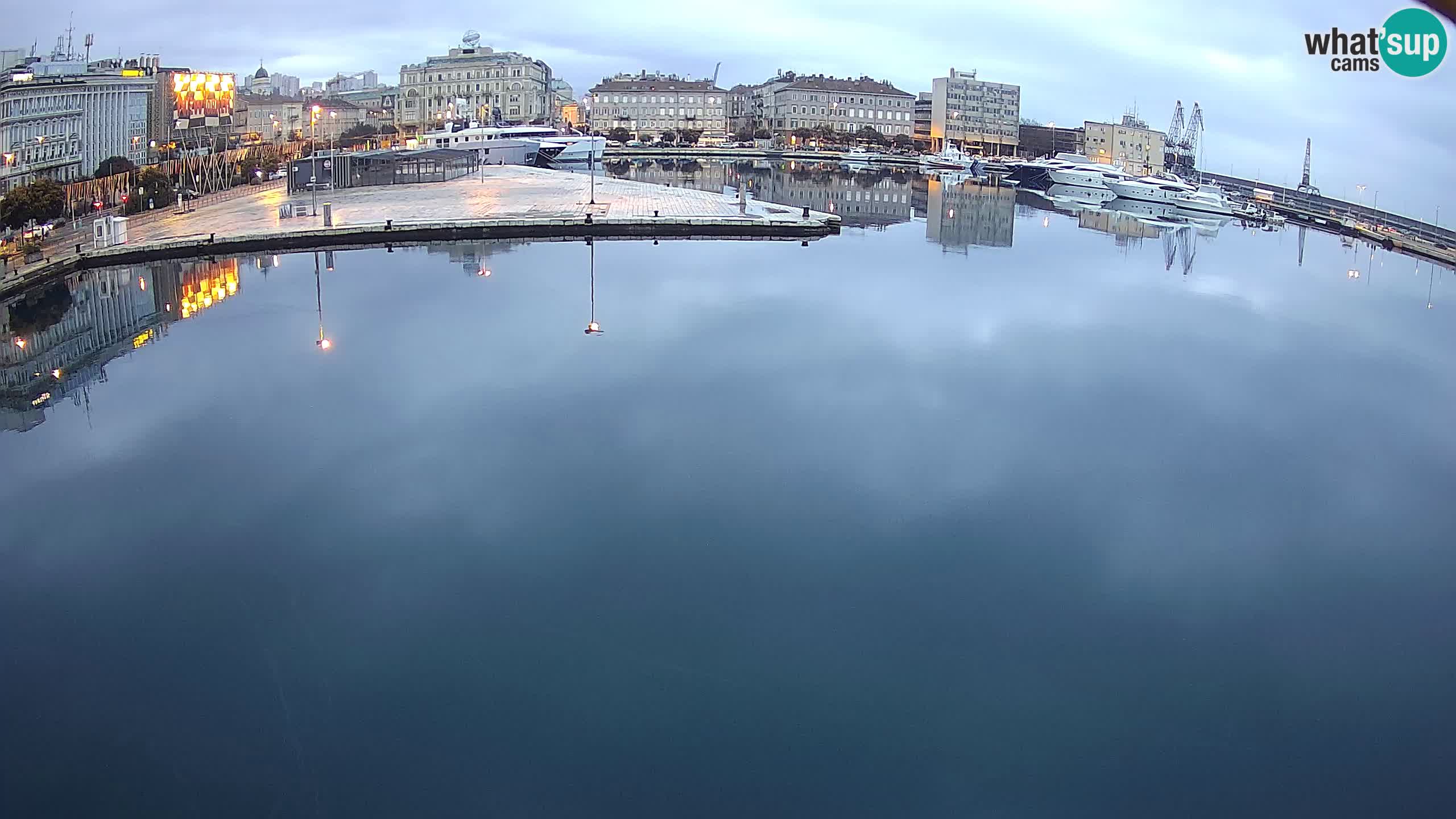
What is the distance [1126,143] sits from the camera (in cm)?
8444

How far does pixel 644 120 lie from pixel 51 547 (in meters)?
75.5

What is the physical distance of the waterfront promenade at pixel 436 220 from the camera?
22047 mm

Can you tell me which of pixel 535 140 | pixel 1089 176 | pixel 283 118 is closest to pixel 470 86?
pixel 283 118

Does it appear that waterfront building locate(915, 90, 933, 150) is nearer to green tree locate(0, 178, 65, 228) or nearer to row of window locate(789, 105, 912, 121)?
row of window locate(789, 105, 912, 121)

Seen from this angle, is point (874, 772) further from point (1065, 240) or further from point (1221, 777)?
point (1065, 240)

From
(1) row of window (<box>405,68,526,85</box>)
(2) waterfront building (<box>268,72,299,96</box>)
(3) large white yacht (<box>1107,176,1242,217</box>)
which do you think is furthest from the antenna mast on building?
(2) waterfront building (<box>268,72,299,96</box>)

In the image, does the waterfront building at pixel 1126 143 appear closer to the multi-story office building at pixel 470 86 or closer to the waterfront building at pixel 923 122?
the waterfront building at pixel 923 122

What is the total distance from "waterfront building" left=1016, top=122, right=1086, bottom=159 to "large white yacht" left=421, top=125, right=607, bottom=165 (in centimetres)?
4481

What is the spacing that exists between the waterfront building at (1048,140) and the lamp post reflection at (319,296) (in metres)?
70.3

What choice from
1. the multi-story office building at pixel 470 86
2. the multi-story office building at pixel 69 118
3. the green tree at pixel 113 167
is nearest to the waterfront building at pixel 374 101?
the multi-story office building at pixel 470 86

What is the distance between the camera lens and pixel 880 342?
54.0 feet

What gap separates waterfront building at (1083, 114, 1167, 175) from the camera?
276 feet

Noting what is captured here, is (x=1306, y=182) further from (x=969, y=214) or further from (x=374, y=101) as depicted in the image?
(x=374, y=101)

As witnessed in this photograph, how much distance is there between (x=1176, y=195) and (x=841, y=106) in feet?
132
